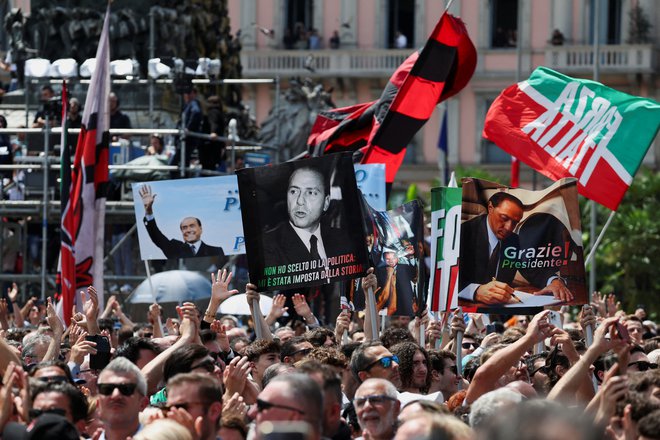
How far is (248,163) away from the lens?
2284 centimetres

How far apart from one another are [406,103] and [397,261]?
311cm

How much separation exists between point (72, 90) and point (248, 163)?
266 centimetres

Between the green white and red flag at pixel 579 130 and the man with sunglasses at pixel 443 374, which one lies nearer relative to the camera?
the man with sunglasses at pixel 443 374

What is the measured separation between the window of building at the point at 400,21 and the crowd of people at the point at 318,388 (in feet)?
162

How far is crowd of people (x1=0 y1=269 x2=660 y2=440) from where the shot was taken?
5965 millimetres

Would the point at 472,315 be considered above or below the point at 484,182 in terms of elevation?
below

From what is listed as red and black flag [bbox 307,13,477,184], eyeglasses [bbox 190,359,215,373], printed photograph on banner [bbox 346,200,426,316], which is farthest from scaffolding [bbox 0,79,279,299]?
eyeglasses [bbox 190,359,215,373]

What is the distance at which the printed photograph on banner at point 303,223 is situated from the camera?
12203 millimetres

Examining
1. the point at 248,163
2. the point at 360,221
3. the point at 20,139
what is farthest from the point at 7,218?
the point at 360,221

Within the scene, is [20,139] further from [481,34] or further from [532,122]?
[481,34]

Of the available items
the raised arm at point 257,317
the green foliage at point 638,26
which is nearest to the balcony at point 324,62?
the green foliage at point 638,26

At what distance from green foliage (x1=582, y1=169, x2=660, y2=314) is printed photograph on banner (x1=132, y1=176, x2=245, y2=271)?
1022 inches

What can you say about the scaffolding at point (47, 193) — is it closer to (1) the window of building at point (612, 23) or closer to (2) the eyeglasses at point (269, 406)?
(2) the eyeglasses at point (269, 406)

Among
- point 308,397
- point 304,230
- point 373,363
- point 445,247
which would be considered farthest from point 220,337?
point 308,397
